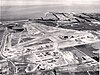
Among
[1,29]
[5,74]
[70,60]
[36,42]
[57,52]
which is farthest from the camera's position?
[1,29]

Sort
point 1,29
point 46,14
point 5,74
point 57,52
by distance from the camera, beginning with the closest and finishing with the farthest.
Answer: point 5,74
point 57,52
point 1,29
point 46,14

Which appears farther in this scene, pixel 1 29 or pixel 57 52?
pixel 1 29

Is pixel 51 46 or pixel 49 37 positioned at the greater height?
pixel 49 37

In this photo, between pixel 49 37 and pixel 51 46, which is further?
pixel 49 37

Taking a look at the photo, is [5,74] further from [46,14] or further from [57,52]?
[46,14]

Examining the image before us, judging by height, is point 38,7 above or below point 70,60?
above

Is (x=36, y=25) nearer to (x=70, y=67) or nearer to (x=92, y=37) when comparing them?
(x=92, y=37)

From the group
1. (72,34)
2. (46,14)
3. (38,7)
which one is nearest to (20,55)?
(72,34)
